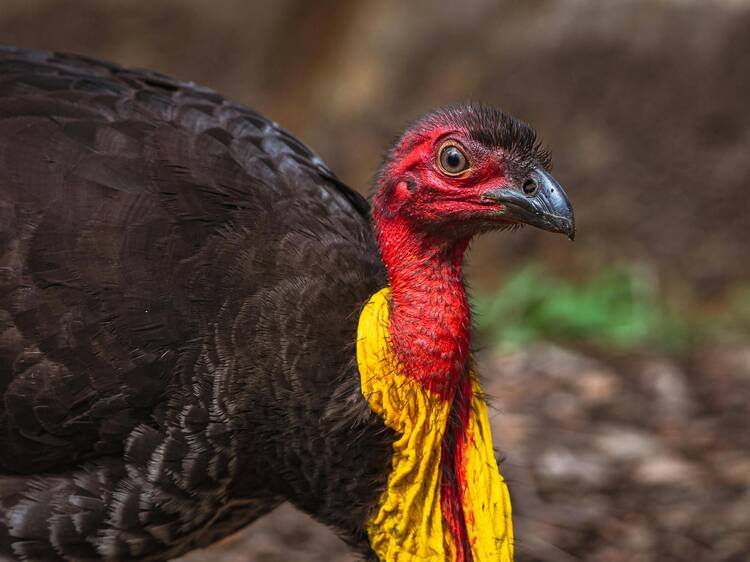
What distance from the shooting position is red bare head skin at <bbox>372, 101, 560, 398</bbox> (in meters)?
3.10

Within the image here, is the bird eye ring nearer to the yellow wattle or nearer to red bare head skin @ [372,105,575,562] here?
red bare head skin @ [372,105,575,562]

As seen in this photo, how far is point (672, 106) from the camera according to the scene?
242 inches

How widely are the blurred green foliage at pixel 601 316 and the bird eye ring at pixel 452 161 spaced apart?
3001 millimetres

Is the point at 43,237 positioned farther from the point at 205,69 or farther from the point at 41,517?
the point at 205,69

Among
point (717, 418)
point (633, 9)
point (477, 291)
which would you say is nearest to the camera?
point (717, 418)

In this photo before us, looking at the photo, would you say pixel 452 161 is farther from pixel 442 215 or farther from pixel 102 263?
pixel 102 263

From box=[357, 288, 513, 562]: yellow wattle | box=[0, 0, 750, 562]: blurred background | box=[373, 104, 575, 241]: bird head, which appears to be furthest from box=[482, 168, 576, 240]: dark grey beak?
box=[0, 0, 750, 562]: blurred background

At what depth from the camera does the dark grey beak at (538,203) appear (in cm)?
301

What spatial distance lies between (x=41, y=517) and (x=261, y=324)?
84 cm

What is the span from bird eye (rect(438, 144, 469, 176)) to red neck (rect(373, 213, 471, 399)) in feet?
0.66

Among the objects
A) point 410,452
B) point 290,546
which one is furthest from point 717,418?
point 410,452

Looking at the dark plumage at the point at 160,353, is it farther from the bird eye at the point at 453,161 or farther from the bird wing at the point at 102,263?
the bird eye at the point at 453,161

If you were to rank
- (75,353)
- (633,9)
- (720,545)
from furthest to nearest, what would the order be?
(633,9)
(720,545)
(75,353)

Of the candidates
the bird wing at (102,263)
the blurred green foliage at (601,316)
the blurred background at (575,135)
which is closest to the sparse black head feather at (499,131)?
the bird wing at (102,263)
